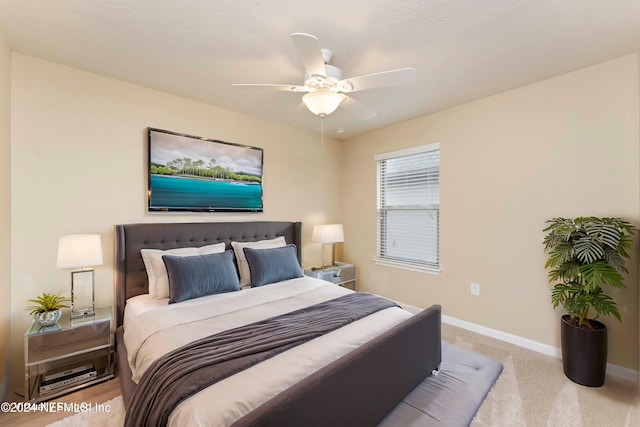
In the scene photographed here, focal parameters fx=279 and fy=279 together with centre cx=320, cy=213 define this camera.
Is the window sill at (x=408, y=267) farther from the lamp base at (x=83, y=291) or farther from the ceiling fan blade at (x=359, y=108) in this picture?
the lamp base at (x=83, y=291)

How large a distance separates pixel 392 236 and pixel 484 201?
1.32 metres

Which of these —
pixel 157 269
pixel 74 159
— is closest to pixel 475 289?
pixel 157 269

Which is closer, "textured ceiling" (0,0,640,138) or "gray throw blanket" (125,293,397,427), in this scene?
"gray throw blanket" (125,293,397,427)

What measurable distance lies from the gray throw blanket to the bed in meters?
0.01

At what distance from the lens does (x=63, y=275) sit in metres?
2.36

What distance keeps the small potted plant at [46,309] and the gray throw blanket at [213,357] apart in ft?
3.90

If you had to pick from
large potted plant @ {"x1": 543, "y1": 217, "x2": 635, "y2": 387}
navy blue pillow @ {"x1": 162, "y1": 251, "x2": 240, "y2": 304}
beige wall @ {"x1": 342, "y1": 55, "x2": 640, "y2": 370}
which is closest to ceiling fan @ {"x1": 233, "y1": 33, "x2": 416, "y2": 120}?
navy blue pillow @ {"x1": 162, "y1": 251, "x2": 240, "y2": 304}

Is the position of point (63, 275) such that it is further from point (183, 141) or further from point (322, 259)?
point (322, 259)

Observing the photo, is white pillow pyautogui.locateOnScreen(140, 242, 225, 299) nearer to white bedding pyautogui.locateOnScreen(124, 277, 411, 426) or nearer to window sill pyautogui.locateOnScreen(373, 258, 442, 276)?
white bedding pyautogui.locateOnScreen(124, 277, 411, 426)

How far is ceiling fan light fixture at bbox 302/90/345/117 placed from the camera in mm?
1999

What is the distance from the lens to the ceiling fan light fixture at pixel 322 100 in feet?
6.56

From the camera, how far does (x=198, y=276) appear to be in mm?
2414

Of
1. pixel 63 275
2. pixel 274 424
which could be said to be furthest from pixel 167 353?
pixel 63 275

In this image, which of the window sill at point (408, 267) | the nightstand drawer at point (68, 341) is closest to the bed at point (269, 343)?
the nightstand drawer at point (68, 341)
